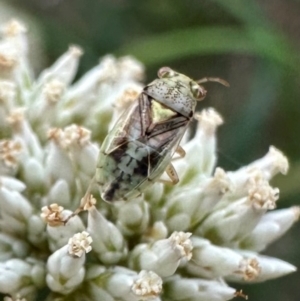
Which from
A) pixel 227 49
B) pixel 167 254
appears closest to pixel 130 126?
pixel 167 254

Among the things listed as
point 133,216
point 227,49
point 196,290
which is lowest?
point 196,290

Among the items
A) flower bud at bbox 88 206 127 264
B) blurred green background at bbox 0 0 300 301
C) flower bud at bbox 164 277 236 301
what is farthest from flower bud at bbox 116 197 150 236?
blurred green background at bbox 0 0 300 301

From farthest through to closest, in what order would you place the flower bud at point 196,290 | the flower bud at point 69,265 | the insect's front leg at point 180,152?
1. the insect's front leg at point 180,152
2. the flower bud at point 196,290
3. the flower bud at point 69,265

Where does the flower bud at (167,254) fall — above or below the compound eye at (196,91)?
below

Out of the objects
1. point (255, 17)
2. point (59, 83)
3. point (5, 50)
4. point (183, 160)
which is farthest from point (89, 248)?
point (255, 17)

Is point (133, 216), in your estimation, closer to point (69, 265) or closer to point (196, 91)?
point (69, 265)

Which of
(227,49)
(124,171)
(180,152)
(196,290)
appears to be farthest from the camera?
(227,49)

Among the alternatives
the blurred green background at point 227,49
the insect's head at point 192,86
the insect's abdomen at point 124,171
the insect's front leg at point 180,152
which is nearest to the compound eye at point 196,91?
the insect's head at point 192,86

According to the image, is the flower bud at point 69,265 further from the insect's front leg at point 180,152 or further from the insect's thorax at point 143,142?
the insect's front leg at point 180,152
